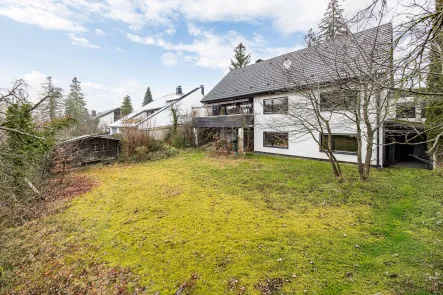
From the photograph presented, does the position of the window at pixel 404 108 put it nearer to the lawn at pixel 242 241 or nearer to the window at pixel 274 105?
the lawn at pixel 242 241

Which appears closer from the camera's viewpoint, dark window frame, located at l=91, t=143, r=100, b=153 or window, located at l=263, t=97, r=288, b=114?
window, located at l=263, t=97, r=288, b=114

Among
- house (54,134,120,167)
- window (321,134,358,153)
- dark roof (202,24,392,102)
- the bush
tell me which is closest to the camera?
window (321,134,358,153)

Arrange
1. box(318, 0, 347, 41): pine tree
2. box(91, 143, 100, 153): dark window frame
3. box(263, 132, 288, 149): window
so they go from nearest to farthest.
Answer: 1. box(318, 0, 347, 41): pine tree
2. box(263, 132, 288, 149): window
3. box(91, 143, 100, 153): dark window frame

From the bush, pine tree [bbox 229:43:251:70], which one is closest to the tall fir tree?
the bush

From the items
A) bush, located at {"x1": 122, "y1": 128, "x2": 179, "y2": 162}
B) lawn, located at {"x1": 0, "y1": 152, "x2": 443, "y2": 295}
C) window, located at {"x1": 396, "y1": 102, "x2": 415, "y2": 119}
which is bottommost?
lawn, located at {"x1": 0, "y1": 152, "x2": 443, "y2": 295}

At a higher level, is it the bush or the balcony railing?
the balcony railing

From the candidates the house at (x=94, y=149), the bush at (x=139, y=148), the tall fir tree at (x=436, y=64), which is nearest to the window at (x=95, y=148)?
the house at (x=94, y=149)

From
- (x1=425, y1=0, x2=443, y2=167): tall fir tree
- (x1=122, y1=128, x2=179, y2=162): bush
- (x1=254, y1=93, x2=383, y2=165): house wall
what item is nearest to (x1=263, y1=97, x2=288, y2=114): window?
(x1=254, y1=93, x2=383, y2=165): house wall

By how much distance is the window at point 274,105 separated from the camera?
538 inches

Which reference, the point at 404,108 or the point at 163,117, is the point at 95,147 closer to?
the point at 163,117

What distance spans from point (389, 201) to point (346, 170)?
394 cm

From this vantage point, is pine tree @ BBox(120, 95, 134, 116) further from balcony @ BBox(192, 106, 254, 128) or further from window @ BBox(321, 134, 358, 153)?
window @ BBox(321, 134, 358, 153)

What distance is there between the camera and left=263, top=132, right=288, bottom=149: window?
47.3 ft

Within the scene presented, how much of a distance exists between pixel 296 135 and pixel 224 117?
5.79 m
